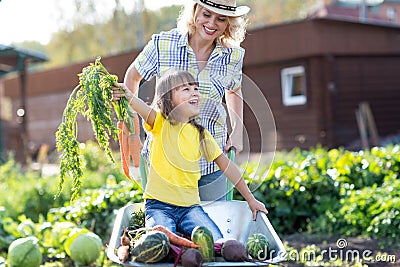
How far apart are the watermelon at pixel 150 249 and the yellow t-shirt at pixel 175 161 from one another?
63 cm

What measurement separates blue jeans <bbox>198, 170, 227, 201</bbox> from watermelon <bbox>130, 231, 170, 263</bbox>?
1.08 metres

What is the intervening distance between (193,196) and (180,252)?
0.70 metres

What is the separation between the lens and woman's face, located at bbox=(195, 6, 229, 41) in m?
3.66

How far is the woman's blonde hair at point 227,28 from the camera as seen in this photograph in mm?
3713

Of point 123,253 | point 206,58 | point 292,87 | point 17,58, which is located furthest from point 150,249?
point 292,87

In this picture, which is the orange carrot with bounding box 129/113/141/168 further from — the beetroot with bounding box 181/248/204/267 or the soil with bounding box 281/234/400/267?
the soil with bounding box 281/234/400/267

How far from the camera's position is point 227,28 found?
3770 millimetres

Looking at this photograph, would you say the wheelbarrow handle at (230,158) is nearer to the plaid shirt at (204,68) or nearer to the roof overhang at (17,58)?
the plaid shirt at (204,68)

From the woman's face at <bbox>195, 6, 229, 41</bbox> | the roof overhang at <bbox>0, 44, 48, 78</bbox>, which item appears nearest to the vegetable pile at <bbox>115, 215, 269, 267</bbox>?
the woman's face at <bbox>195, 6, 229, 41</bbox>

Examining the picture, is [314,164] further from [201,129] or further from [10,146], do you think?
[10,146]

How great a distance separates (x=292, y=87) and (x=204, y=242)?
14.1 metres

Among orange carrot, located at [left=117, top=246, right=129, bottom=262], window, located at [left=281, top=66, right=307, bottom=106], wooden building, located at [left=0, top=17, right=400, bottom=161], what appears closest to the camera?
orange carrot, located at [left=117, top=246, right=129, bottom=262]

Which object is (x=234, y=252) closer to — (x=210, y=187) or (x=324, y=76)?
(x=210, y=187)

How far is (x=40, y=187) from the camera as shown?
7652mm
